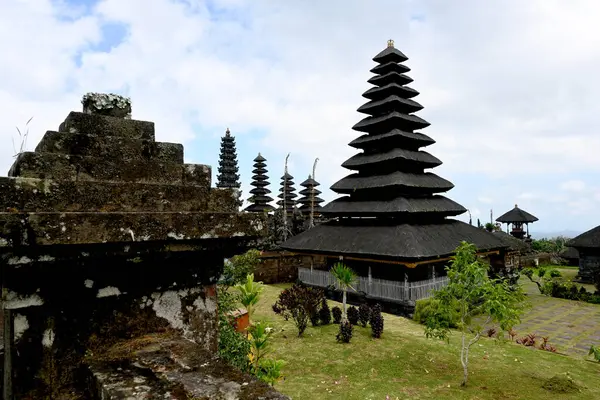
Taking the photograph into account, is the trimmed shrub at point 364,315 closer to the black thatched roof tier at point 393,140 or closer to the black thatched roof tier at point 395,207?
the black thatched roof tier at point 395,207

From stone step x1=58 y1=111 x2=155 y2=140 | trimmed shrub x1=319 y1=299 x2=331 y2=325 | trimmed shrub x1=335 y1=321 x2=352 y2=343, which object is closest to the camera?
stone step x1=58 y1=111 x2=155 y2=140

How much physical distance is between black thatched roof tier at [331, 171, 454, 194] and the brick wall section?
5.15 m

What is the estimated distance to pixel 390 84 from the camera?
21531mm

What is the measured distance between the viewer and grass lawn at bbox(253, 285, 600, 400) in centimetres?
730

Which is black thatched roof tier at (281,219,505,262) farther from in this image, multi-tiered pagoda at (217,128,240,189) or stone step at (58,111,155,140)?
multi-tiered pagoda at (217,128,240,189)

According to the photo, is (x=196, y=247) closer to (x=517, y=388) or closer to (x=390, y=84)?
(x=517, y=388)

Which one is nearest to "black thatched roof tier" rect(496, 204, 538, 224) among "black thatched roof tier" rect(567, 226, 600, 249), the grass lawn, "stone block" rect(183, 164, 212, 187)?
"black thatched roof tier" rect(567, 226, 600, 249)

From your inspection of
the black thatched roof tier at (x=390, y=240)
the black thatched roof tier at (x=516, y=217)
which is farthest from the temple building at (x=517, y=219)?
the black thatched roof tier at (x=390, y=240)

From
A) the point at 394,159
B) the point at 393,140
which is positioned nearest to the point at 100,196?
the point at 394,159

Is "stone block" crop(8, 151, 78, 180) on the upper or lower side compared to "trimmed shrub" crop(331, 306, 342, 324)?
upper

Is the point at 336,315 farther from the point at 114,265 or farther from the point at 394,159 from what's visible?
the point at 114,265

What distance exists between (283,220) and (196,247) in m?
29.6

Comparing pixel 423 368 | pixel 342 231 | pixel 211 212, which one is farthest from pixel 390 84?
pixel 211 212

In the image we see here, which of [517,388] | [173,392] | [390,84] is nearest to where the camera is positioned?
[173,392]
